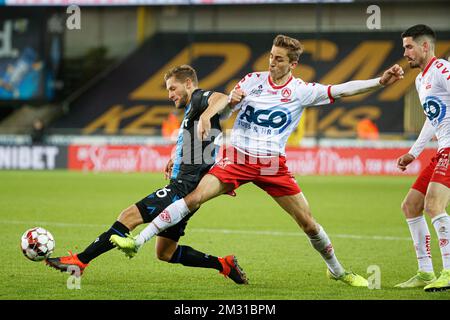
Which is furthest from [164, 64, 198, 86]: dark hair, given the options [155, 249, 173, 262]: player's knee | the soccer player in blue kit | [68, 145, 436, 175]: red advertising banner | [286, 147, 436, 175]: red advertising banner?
[286, 147, 436, 175]: red advertising banner

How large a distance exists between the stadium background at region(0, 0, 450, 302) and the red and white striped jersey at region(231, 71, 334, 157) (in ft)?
4.26

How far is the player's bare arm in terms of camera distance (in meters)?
6.84

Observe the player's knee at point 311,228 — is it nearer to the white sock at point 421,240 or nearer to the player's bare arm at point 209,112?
the white sock at point 421,240

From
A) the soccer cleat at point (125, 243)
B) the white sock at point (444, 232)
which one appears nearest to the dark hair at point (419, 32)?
the white sock at point (444, 232)

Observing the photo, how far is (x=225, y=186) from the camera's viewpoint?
727 centimetres

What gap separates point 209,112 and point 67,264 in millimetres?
1794

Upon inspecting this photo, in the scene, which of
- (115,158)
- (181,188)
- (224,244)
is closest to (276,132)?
(181,188)

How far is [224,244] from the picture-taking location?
10562 millimetres

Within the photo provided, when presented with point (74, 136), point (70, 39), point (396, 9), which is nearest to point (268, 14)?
point (396, 9)

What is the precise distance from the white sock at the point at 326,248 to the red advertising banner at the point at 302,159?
55.2 feet

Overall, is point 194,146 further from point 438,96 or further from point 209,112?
point 438,96

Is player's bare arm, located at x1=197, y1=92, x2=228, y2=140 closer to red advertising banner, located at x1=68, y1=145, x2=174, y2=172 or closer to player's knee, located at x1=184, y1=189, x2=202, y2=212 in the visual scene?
player's knee, located at x1=184, y1=189, x2=202, y2=212

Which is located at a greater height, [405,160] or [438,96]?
[438,96]

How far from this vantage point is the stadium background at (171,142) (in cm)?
819
